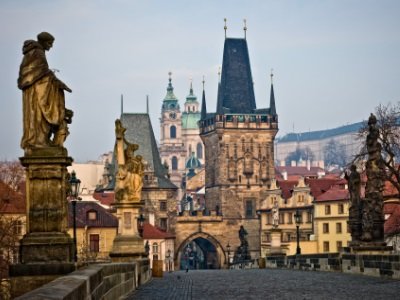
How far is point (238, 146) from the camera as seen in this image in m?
152

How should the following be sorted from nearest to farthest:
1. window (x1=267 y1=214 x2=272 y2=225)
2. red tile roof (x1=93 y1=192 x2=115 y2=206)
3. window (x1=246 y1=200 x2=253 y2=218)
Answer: red tile roof (x1=93 y1=192 x2=115 y2=206) < window (x1=267 y1=214 x2=272 y2=225) < window (x1=246 y1=200 x2=253 y2=218)

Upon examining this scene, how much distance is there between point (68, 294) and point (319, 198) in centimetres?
10439

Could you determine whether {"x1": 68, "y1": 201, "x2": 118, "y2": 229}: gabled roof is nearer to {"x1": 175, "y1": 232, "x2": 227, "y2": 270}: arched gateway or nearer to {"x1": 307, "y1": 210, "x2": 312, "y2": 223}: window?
{"x1": 307, "y1": 210, "x2": 312, "y2": 223}: window

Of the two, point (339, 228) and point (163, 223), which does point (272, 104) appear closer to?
point (163, 223)

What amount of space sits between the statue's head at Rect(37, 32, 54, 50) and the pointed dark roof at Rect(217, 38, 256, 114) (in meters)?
140

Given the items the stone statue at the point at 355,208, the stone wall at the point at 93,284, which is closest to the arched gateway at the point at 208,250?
the stone statue at the point at 355,208

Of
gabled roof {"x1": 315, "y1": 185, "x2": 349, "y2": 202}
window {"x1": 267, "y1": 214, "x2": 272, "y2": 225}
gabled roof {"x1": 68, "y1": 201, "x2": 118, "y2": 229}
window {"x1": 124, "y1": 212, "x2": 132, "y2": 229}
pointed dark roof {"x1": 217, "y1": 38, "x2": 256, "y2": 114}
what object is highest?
pointed dark roof {"x1": 217, "y1": 38, "x2": 256, "y2": 114}

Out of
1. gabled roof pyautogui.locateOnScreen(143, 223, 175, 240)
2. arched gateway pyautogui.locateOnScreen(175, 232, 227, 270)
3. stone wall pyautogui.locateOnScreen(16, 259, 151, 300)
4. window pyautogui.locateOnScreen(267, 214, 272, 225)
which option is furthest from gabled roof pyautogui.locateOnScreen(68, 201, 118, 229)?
stone wall pyautogui.locateOnScreen(16, 259, 151, 300)

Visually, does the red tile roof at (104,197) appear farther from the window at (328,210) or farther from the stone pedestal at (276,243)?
the stone pedestal at (276,243)

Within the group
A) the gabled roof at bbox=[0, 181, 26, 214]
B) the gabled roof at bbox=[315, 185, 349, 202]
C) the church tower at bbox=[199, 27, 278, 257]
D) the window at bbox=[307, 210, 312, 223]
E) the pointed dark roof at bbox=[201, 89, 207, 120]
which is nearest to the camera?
the gabled roof at bbox=[0, 181, 26, 214]

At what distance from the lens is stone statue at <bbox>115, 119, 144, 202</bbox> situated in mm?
30844

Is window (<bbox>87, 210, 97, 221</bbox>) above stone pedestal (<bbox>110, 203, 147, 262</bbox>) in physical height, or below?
above

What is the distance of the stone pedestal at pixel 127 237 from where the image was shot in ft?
101

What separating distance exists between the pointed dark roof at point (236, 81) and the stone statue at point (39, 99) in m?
140
